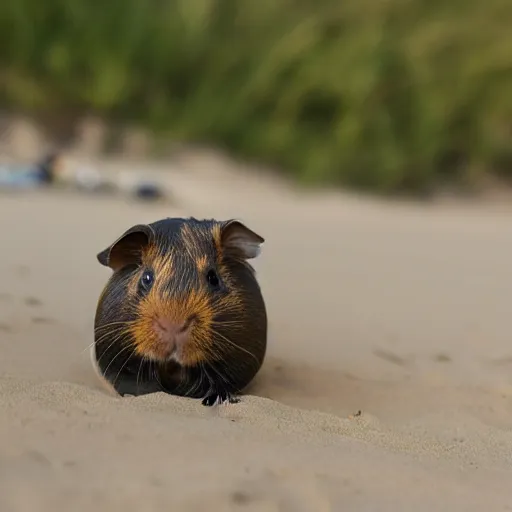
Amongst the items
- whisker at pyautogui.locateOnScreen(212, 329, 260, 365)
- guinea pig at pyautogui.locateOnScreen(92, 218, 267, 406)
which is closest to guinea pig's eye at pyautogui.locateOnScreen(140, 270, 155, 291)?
guinea pig at pyautogui.locateOnScreen(92, 218, 267, 406)

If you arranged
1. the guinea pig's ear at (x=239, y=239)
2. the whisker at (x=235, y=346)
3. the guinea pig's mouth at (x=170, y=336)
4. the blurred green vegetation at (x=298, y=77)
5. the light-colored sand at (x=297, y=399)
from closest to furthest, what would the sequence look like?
1. the light-colored sand at (x=297, y=399)
2. the guinea pig's mouth at (x=170, y=336)
3. the whisker at (x=235, y=346)
4. the guinea pig's ear at (x=239, y=239)
5. the blurred green vegetation at (x=298, y=77)

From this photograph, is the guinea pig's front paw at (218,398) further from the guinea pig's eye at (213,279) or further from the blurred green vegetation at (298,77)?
the blurred green vegetation at (298,77)

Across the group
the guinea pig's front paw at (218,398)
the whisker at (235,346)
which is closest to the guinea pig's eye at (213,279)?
the whisker at (235,346)

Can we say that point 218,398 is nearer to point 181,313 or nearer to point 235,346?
point 235,346

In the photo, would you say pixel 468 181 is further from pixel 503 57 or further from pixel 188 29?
pixel 188 29

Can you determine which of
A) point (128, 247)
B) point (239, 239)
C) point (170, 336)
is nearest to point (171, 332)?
point (170, 336)

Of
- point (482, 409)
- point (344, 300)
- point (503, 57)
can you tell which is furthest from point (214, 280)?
point (503, 57)

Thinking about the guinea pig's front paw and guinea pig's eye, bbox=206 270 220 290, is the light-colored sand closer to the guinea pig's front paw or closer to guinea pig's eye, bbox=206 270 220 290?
the guinea pig's front paw
